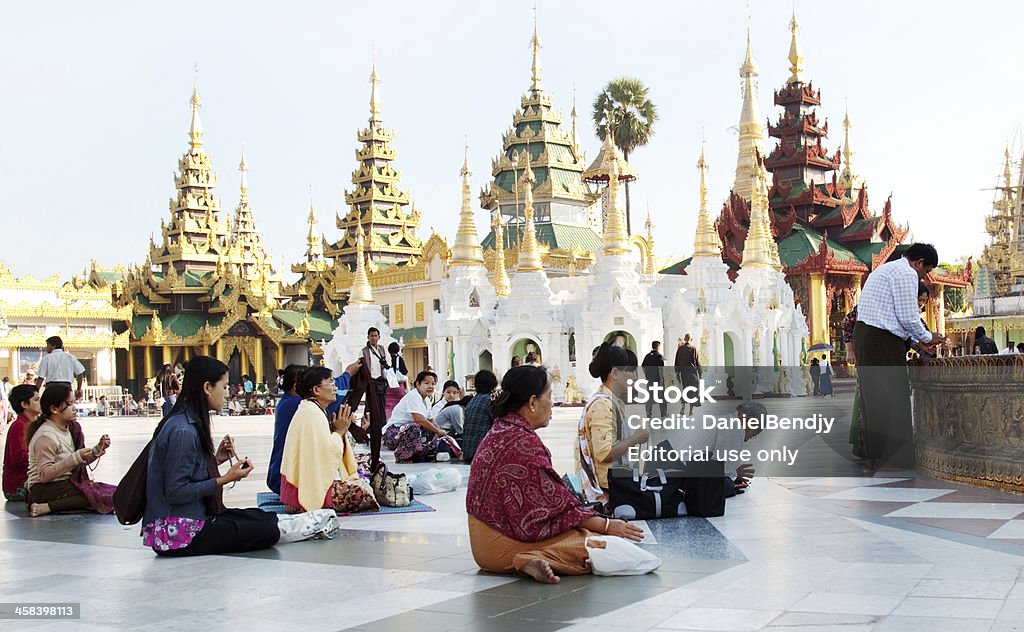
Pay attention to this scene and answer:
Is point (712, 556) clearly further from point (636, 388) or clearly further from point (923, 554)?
point (636, 388)

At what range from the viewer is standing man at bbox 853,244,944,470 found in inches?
344

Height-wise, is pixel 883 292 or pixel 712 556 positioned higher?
pixel 883 292

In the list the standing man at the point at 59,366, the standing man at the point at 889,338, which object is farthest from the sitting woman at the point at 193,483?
the standing man at the point at 59,366

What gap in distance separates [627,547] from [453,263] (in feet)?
101

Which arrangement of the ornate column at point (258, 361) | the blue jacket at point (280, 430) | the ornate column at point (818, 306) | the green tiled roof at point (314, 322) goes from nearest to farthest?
the blue jacket at point (280, 430)
the ornate column at point (818, 306)
the ornate column at point (258, 361)
the green tiled roof at point (314, 322)

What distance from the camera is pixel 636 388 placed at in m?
7.53

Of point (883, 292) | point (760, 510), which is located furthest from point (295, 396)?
point (883, 292)

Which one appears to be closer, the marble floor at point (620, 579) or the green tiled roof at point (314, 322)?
the marble floor at point (620, 579)

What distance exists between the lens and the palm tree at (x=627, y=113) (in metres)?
56.0

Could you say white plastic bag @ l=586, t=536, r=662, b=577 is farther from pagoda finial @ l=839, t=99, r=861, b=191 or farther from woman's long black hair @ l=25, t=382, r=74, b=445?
pagoda finial @ l=839, t=99, r=861, b=191

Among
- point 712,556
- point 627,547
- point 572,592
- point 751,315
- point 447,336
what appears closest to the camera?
point 572,592

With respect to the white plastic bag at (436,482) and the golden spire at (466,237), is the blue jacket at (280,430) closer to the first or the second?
the white plastic bag at (436,482)

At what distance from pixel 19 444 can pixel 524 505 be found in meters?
5.68

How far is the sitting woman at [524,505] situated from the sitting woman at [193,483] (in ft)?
5.10
